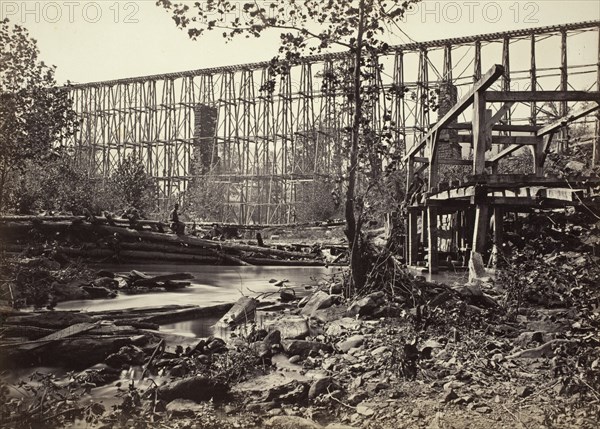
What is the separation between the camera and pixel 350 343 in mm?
5598

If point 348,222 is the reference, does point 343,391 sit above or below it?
below

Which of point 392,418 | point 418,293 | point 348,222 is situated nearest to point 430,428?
point 392,418

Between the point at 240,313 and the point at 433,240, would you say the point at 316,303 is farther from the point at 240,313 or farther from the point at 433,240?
the point at 433,240

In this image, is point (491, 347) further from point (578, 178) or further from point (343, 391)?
point (578, 178)

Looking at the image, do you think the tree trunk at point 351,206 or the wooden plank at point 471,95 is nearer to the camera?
the wooden plank at point 471,95

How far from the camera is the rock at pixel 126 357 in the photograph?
511 centimetres

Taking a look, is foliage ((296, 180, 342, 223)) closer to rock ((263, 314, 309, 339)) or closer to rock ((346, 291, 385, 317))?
rock ((346, 291, 385, 317))

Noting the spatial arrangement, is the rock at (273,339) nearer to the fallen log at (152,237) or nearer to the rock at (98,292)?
the rock at (98,292)

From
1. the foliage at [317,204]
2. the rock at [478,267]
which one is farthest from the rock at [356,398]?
the foliage at [317,204]

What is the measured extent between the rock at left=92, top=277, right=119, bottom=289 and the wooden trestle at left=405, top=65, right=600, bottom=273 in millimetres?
6612

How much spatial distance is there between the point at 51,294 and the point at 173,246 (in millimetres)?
9254

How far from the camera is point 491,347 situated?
16.6 feet

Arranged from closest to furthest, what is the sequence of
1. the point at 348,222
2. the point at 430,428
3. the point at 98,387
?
the point at 430,428 < the point at 98,387 < the point at 348,222

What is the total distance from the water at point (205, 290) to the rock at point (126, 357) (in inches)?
59.5
